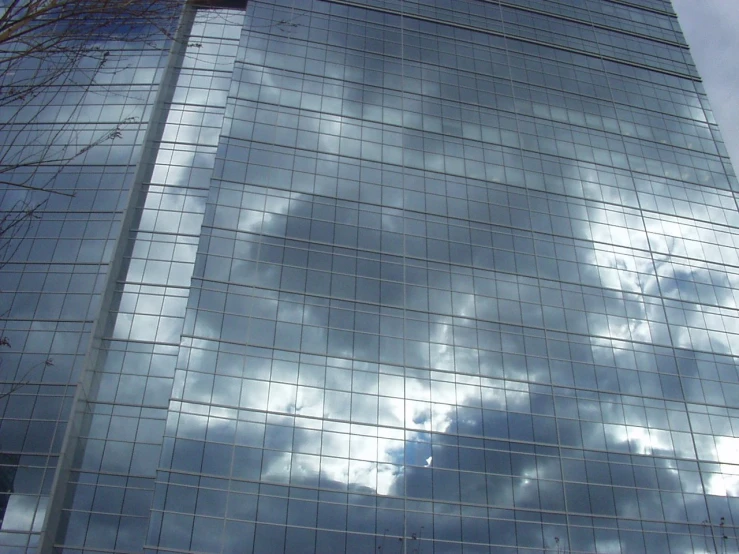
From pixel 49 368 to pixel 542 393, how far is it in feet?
87.5

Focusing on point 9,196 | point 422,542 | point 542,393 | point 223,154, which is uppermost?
point 223,154

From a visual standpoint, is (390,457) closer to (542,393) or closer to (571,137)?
(542,393)

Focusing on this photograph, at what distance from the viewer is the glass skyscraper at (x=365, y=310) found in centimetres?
3209

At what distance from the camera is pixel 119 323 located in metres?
36.7

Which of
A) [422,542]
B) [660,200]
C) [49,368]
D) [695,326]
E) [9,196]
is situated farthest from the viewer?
[660,200]

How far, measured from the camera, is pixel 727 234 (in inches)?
1923

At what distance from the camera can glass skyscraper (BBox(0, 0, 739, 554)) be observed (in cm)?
3209

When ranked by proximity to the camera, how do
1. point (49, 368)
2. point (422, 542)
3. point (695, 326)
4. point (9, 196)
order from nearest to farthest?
point (422, 542) → point (49, 368) → point (9, 196) → point (695, 326)

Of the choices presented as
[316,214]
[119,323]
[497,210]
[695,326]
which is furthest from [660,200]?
[119,323]

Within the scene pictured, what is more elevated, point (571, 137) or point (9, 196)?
point (571, 137)

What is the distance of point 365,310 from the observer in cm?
3775

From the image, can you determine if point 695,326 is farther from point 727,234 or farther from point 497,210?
point 497,210

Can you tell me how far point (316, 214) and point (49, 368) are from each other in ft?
55.9

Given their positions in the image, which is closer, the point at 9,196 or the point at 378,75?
the point at 9,196
